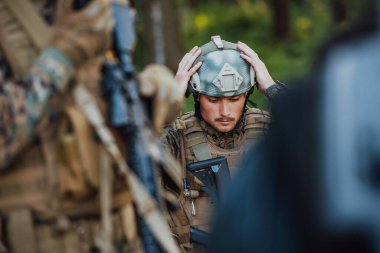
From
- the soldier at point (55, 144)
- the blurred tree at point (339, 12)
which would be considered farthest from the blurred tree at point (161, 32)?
the soldier at point (55, 144)

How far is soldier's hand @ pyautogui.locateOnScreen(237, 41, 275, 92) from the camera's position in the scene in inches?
263

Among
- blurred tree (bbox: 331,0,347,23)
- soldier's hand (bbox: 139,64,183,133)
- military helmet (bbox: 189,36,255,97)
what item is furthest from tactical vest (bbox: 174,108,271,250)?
blurred tree (bbox: 331,0,347,23)

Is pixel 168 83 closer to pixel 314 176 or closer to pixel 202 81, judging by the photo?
pixel 314 176

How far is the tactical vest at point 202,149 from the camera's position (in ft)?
22.0

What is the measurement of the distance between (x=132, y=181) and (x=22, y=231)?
0.45m

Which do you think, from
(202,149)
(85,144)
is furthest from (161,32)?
(85,144)

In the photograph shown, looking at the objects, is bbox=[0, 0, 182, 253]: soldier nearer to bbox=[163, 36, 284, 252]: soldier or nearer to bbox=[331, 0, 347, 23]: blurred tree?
bbox=[163, 36, 284, 252]: soldier

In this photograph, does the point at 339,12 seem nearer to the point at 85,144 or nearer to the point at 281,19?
the point at 281,19

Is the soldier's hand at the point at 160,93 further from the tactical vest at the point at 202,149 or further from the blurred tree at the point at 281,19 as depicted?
the blurred tree at the point at 281,19

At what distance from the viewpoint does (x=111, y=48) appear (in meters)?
3.88

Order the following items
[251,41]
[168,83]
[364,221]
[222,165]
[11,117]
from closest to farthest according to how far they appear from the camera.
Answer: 1. [364,221]
2. [11,117]
3. [168,83]
4. [222,165]
5. [251,41]

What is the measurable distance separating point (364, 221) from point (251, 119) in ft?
16.9

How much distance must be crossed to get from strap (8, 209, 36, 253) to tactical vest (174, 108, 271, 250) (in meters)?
3.16

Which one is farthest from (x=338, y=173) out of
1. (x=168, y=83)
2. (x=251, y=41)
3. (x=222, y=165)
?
(x=251, y=41)
